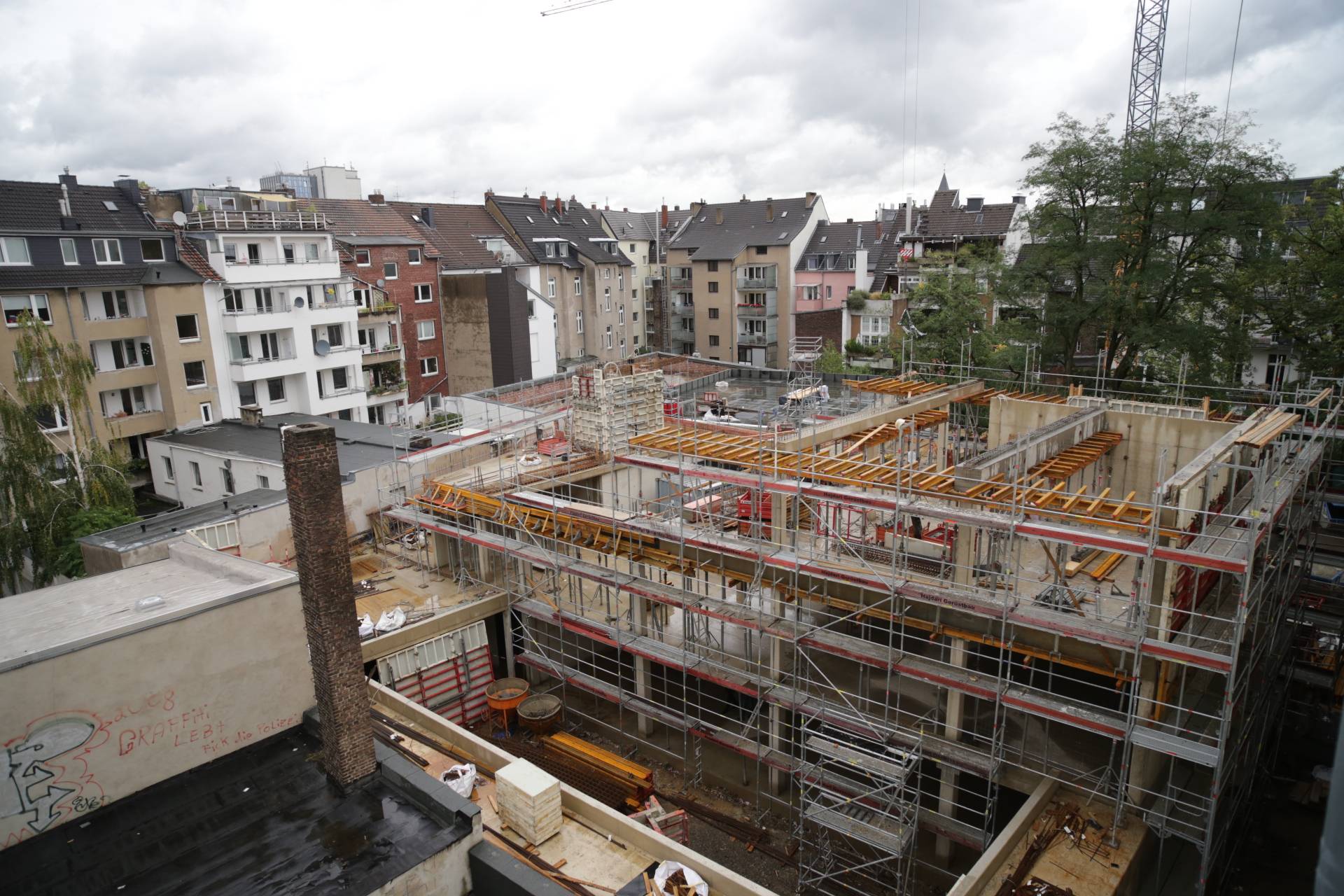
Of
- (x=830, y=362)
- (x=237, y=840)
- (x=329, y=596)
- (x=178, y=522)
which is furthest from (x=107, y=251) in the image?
(x=830, y=362)

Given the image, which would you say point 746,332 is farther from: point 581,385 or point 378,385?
point 581,385

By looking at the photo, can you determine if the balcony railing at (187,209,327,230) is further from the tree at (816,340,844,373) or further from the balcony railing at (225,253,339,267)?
the tree at (816,340,844,373)

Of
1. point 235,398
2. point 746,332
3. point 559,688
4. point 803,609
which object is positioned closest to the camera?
point 803,609

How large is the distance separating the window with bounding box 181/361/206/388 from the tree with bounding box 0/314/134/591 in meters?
7.92

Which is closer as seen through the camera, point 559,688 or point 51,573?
point 559,688

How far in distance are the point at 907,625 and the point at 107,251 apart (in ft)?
110

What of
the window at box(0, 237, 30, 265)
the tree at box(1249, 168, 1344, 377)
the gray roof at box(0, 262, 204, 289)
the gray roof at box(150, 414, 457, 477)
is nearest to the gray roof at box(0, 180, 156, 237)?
the window at box(0, 237, 30, 265)

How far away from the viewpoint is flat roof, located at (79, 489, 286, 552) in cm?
2067

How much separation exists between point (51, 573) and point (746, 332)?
45.8 metres

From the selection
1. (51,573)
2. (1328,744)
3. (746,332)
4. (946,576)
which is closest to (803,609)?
(946,576)

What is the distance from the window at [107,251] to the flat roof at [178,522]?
15002 mm

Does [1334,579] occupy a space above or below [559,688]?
above

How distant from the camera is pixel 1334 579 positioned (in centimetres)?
2400

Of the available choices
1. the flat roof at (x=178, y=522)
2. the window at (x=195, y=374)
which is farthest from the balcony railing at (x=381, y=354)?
the flat roof at (x=178, y=522)
